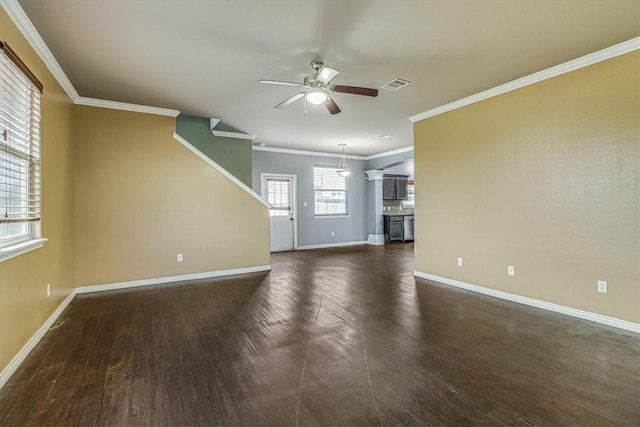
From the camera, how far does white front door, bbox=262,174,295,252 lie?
8.03 m

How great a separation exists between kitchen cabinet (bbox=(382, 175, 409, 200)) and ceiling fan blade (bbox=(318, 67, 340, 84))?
6.83 m

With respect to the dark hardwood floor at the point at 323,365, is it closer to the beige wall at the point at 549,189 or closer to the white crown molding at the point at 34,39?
the beige wall at the point at 549,189

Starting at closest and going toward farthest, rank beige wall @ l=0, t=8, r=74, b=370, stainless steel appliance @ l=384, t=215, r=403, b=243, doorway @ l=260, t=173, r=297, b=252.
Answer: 1. beige wall @ l=0, t=8, r=74, b=370
2. doorway @ l=260, t=173, r=297, b=252
3. stainless steel appliance @ l=384, t=215, r=403, b=243

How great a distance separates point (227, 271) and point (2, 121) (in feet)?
11.8

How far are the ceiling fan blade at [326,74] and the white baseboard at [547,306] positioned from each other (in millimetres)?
3449

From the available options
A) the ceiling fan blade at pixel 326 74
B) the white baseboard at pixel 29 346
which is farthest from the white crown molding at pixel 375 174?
the white baseboard at pixel 29 346

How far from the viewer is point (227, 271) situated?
5.30 metres

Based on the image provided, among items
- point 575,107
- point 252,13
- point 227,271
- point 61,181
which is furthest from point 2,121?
point 575,107

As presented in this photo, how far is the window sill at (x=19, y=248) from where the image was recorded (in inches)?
82.8

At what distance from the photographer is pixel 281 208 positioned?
322 inches

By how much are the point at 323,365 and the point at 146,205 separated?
3810mm

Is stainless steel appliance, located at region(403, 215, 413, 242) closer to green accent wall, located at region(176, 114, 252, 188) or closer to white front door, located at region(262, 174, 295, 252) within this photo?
white front door, located at region(262, 174, 295, 252)

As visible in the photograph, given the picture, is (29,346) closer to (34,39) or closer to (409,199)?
(34,39)

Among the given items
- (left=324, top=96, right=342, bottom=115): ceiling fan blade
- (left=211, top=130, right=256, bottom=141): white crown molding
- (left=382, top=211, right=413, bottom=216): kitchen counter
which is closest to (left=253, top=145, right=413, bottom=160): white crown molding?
(left=211, top=130, right=256, bottom=141): white crown molding
